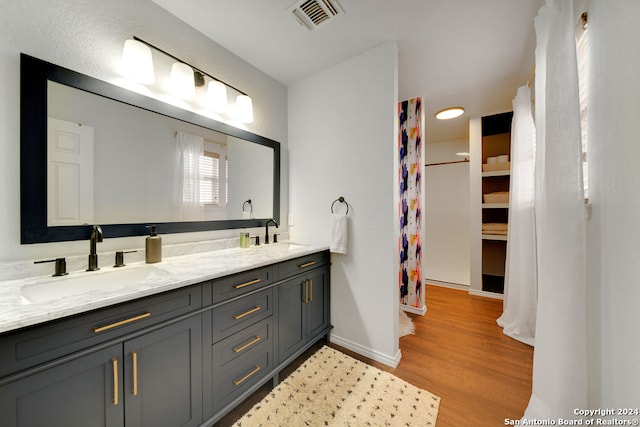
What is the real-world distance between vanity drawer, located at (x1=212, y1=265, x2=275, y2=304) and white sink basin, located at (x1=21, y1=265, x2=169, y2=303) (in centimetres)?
30

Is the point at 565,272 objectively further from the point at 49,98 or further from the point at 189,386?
the point at 49,98

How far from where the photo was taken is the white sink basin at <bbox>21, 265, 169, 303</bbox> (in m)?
0.97

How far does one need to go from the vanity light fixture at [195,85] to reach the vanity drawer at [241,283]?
1.23m

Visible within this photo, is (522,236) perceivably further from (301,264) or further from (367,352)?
(301,264)

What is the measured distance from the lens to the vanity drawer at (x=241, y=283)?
3.98 feet

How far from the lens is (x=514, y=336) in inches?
84.8

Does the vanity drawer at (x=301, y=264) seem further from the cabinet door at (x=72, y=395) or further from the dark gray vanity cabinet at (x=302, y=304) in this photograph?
the cabinet door at (x=72, y=395)

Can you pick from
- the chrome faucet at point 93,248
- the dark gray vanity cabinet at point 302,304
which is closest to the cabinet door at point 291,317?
the dark gray vanity cabinet at point 302,304

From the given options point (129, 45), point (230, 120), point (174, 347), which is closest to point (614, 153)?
point (174, 347)

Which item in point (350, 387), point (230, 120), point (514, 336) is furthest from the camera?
point (514, 336)

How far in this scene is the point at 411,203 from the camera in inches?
112

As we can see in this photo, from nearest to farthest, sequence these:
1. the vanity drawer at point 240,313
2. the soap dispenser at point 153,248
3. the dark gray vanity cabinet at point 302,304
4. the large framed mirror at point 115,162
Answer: the large framed mirror at point 115,162 < the vanity drawer at point 240,313 < the soap dispenser at point 153,248 < the dark gray vanity cabinet at point 302,304

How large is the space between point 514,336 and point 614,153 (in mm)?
1987

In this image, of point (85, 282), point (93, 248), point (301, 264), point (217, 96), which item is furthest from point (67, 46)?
point (301, 264)
